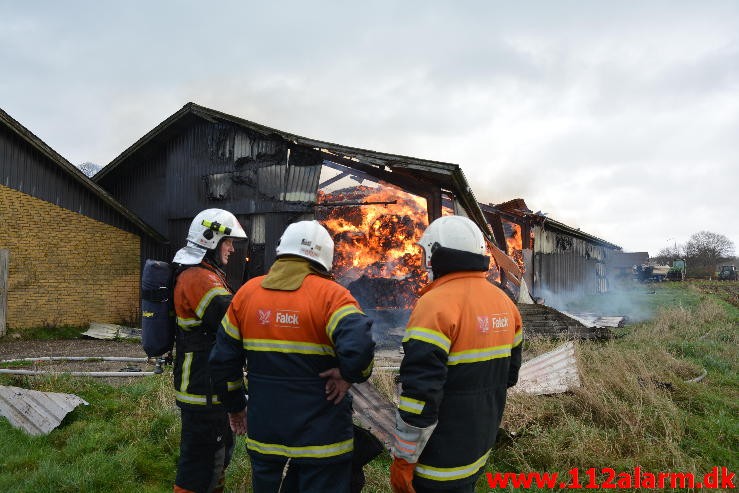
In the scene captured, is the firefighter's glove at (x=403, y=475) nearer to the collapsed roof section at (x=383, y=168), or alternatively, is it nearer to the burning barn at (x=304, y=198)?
the collapsed roof section at (x=383, y=168)

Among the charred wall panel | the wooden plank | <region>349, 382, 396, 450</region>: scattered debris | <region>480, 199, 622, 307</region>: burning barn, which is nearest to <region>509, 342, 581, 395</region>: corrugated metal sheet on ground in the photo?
<region>349, 382, 396, 450</region>: scattered debris

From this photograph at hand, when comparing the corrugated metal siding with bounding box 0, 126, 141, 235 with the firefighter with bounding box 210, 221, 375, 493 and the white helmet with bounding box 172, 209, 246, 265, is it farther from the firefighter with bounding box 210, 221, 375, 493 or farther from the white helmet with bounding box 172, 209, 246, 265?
the firefighter with bounding box 210, 221, 375, 493

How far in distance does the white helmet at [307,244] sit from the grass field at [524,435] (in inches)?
93.2

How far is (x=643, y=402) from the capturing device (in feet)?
18.0

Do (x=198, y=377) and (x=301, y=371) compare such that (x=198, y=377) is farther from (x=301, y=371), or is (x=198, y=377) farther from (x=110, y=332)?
(x=110, y=332)

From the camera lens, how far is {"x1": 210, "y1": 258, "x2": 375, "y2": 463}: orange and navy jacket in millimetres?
2398

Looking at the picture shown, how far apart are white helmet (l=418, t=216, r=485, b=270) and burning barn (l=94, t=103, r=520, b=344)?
7.81 meters

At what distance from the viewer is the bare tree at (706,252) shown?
58537 millimetres

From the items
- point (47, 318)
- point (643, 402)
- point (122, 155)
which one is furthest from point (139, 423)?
point (122, 155)

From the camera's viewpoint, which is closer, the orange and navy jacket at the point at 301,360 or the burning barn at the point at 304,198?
the orange and navy jacket at the point at 301,360

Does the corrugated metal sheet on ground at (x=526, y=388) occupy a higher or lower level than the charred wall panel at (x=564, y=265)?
lower

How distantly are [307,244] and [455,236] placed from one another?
86 cm

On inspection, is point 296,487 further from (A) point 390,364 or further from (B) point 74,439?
(A) point 390,364

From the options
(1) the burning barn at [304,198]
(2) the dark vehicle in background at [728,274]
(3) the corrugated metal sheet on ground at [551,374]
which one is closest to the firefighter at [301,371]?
(3) the corrugated metal sheet on ground at [551,374]
